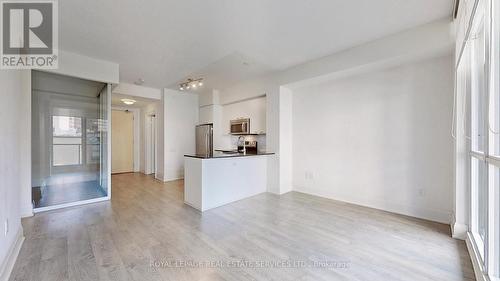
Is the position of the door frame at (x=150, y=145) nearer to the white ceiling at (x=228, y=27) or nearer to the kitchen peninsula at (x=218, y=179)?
the white ceiling at (x=228, y=27)

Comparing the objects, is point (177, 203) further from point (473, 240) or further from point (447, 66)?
point (447, 66)

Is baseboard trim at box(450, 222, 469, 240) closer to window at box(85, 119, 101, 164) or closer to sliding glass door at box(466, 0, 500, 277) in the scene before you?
sliding glass door at box(466, 0, 500, 277)

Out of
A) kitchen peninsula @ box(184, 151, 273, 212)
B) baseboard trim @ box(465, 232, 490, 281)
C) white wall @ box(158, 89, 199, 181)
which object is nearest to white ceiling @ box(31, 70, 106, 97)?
white wall @ box(158, 89, 199, 181)

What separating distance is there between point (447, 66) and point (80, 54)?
595 cm

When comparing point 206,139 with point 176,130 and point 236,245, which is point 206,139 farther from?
point 236,245

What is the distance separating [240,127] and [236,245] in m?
3.81

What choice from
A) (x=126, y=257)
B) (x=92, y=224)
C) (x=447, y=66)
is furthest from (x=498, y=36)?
(x=92, y=224)

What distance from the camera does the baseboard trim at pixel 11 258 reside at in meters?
1.79

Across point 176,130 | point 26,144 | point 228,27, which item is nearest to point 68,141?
point 26,144

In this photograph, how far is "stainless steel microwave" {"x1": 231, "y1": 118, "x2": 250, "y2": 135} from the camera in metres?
5.71

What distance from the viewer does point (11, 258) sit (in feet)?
6.66

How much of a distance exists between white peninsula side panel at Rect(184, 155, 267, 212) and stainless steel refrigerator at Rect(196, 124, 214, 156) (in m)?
2.30

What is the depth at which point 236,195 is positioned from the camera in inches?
163

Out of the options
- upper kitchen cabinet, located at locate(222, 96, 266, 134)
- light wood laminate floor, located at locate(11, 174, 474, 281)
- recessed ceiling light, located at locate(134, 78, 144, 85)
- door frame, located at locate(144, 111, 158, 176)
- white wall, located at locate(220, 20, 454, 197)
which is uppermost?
recessed ceiling light, located at locate(134, 78, 144, 85)
